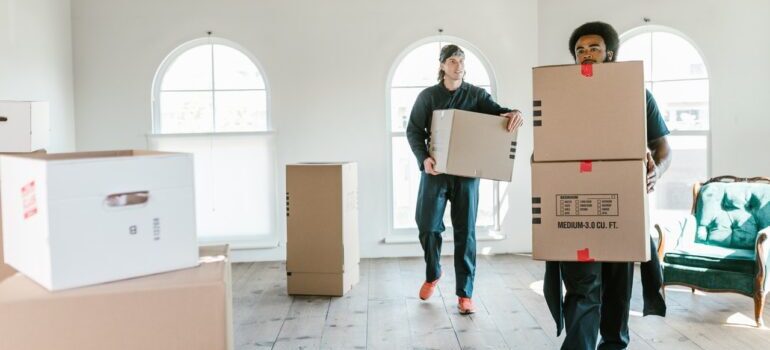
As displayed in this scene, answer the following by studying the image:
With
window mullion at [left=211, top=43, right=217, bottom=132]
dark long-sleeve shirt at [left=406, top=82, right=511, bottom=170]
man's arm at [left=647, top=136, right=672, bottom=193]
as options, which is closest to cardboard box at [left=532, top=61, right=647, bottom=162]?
man's arm at [left=647, top=136, right=672, bottom=193]

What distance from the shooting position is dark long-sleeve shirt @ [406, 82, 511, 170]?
380 centimetres

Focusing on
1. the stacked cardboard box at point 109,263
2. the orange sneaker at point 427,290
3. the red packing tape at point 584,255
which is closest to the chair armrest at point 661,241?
the orange sneaker at point 427,290

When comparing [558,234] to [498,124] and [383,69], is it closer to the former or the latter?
[498,124]

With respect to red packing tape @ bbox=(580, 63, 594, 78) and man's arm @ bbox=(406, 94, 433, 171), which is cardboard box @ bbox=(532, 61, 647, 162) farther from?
man's arm @ bbox=(406, 94, 433, 171)

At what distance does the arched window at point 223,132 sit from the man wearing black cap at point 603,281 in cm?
342

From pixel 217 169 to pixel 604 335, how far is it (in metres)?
3.73

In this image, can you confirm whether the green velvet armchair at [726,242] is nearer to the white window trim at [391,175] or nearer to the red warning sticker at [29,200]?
the white window trim at [391,175]

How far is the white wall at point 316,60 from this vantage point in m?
5.45

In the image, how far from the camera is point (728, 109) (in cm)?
501

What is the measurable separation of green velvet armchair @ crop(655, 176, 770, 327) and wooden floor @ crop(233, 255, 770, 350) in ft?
0.57

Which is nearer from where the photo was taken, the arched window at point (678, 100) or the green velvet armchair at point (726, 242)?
the green velvet armchair at point (726, 242)

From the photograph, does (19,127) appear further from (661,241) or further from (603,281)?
(661,241)

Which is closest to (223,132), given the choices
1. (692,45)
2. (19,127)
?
(19,127)

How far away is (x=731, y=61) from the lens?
16.4 feet
